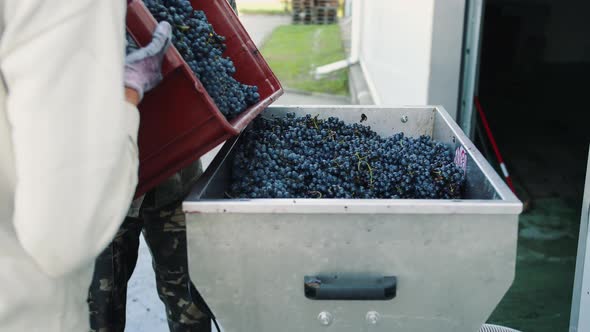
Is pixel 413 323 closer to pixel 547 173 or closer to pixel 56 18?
pixel 56 18

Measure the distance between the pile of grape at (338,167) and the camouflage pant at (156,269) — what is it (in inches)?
15.6

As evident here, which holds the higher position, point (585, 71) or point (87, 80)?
point (87, 80)

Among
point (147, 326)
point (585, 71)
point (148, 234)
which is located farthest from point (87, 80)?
point (585, 71)

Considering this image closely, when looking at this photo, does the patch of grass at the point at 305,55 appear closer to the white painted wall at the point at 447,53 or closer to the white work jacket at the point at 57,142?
the white painted wall at the point at 447,53

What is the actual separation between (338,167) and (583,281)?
980mm

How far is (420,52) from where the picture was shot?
3.76 metres

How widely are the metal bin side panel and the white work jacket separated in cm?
32

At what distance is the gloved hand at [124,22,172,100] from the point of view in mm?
1122

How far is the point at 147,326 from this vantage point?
2.83 m

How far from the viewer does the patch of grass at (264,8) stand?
734 inches

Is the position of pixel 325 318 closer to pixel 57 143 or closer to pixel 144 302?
pixel 57 143

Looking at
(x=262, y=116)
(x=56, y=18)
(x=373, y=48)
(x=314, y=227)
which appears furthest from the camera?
(x=373, y=48)

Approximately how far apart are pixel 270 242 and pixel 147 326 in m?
1.76

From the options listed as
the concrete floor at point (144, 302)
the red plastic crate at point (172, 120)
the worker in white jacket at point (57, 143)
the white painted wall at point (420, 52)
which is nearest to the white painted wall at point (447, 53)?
the white painted wall at point (420, 52)
